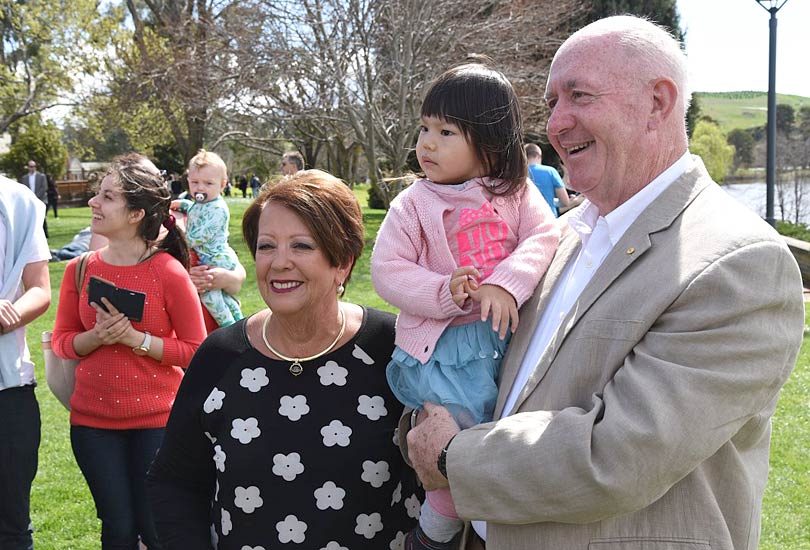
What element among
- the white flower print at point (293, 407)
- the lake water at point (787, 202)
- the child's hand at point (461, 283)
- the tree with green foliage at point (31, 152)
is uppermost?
the child's hand at point (461, 283)

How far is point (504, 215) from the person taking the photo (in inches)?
96.6

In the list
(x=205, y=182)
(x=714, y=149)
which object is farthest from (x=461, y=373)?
(x=714, y=149)

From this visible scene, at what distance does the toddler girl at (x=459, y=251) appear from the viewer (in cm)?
229

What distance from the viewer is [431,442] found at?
2121 millimetres

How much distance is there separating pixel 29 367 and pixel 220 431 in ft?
5.49

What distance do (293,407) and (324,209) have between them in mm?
639

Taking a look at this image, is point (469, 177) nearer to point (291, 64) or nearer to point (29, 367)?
point (29, 367)

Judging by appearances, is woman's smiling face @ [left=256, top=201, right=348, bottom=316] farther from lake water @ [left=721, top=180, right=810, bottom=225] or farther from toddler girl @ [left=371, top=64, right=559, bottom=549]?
lake water @ [left=721, top=180, right=810, bottom=225]

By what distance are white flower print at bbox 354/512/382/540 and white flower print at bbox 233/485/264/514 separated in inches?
12.4

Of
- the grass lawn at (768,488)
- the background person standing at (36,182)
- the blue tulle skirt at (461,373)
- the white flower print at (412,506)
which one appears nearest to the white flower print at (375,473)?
the white flower print at (412,506)

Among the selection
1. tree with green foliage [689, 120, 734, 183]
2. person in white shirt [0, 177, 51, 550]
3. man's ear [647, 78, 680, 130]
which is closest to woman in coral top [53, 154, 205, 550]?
person in white shirt [0, 177, 51, 550]

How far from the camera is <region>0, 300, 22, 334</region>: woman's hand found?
352cm

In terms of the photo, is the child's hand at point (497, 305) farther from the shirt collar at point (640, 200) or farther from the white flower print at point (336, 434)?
the white flower print at point (336, 434)

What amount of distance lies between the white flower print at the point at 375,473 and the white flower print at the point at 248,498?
330 mm
